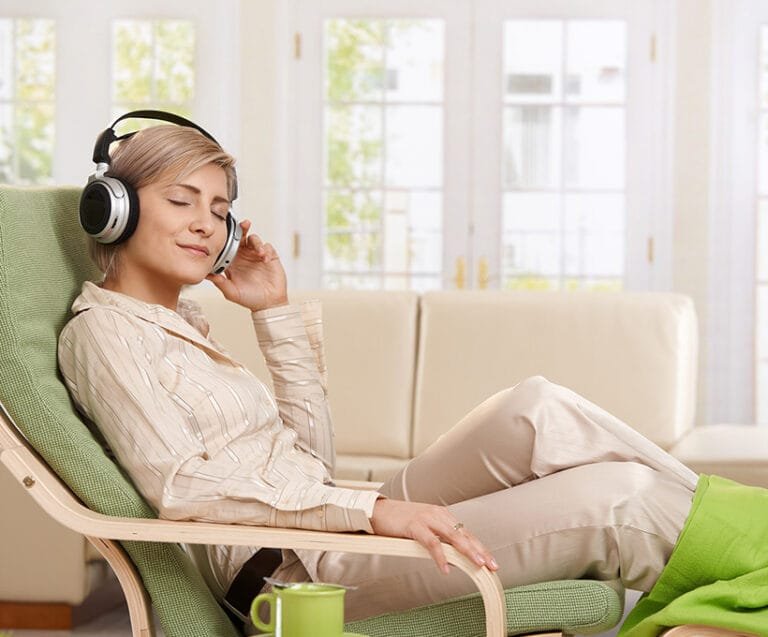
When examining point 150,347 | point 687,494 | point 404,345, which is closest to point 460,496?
point 687,494

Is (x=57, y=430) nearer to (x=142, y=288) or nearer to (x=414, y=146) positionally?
(x=142, y=288)

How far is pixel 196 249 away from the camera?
188 cm

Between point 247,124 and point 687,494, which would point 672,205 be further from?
point 687,494

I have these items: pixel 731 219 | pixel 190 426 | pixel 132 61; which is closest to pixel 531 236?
pixel 731 219

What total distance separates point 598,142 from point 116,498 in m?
3.74

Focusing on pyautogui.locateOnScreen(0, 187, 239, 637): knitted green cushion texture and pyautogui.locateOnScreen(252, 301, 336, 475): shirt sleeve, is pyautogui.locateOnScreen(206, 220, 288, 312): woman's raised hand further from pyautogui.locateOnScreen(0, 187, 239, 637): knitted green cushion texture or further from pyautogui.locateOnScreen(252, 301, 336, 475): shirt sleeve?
pyautogui.locateOnScreen(0, 187, 239, 637): knitted green cushion texture

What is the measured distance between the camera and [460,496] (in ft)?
6.25

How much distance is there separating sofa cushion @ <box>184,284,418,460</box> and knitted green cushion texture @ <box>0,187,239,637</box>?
1678 millimetres

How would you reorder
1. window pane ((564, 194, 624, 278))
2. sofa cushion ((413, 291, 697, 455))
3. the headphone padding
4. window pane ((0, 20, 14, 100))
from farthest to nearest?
window pane ((0, 20, 14, 100)) → window pane ((564, 194, 624, 278)) → sofa cushion ((413, 291, 697, 455)) → the headphone padding

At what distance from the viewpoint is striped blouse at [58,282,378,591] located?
1538 mm

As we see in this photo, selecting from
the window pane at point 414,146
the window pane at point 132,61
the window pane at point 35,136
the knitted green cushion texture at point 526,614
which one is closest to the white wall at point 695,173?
the window pane at point 414,146

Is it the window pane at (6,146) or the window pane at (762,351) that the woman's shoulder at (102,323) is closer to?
the window pane at (6,146)

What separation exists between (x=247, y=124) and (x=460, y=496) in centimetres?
338

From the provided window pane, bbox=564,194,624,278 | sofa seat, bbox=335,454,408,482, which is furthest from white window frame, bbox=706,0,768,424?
sofa seat, bbox=335,454,408,482
